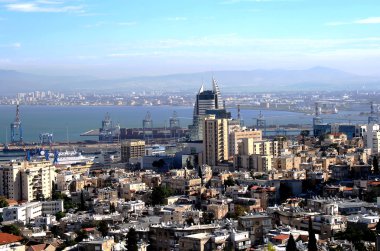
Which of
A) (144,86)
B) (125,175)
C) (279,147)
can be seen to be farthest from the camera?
(144,86)

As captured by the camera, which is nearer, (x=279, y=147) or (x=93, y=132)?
(x=279, y=147)

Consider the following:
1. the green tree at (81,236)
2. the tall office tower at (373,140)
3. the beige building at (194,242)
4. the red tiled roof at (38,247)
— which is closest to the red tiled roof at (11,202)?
the green tree at (81,236)

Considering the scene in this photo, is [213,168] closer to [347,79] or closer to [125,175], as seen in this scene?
[125,175]

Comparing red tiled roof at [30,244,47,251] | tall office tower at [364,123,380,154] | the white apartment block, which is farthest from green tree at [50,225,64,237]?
tall office tower at [364,123,380,154]

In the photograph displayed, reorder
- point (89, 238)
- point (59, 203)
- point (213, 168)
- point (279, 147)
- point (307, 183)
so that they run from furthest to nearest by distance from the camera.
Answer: point (279, 147) < point (213, 168) < point (307, 183) < point (59, 203) < point (89, 238)

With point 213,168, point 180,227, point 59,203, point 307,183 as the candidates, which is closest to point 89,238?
point 180,227

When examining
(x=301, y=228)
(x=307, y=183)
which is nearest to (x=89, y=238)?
(x=301, y=228)

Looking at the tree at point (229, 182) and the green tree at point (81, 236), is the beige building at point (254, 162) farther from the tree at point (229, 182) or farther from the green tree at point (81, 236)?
the green tree at point (81, 236)
